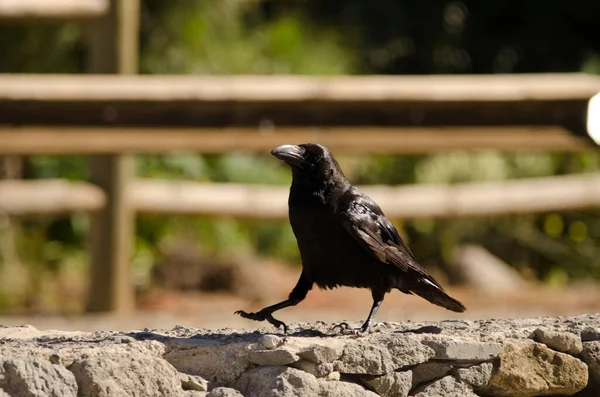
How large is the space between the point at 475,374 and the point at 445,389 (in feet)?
0.33

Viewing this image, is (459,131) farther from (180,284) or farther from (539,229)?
(539,229)

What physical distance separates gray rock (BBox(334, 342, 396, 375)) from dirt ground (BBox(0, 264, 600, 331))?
2.35m

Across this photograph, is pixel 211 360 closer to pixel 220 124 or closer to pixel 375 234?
pixel 375 234

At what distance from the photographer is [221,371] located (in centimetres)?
319

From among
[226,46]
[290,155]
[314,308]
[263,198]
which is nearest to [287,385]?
[290,155]

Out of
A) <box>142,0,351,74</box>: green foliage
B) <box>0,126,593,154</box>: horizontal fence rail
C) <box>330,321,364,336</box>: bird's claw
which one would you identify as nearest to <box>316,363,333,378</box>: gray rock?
<box>330,321,364,336</box>: bird's claw

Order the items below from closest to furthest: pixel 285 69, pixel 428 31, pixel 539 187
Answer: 1. pixel 539 187
2. pixel 285 69
3. pixel 428 31

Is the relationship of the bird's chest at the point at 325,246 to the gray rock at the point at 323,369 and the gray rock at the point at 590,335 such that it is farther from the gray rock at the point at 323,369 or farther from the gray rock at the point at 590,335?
the gray rock at the point at 590,335

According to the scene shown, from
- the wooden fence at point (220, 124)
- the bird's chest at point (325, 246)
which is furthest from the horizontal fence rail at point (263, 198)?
the bird's chest at point (325, 246)

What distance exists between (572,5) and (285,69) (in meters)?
3.50

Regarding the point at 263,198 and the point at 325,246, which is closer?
the point at 325,246

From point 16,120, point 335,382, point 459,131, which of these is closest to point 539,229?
point 459,131

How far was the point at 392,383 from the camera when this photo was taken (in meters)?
3.29

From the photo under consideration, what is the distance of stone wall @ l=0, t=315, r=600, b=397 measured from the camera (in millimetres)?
3020
